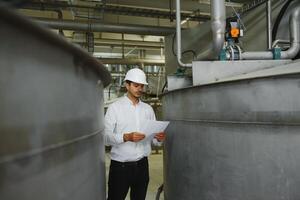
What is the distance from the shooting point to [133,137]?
6.12ft

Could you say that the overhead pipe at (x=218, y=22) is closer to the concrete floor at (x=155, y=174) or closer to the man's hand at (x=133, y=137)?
the man's hand at (x=133, y=137)

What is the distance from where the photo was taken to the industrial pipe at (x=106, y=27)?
3375 mm

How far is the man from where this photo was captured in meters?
1.97

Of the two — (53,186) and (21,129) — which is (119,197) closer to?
(53,186)

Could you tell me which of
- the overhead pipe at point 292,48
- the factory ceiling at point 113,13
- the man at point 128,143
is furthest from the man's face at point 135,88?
the factory ceiling at point 113,13

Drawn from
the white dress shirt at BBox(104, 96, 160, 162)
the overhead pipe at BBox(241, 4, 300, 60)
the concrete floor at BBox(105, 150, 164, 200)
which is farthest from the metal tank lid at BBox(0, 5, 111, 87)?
the concrete floor at BBox(105, 150, 164, 200)

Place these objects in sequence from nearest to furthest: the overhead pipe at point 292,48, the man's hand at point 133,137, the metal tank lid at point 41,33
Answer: the metal tank lid at point 41,33
the man's hand at point 133,137
the overhead pipe at point 292,48

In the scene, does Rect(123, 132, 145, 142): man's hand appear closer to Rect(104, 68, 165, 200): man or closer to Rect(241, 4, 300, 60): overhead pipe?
Rect(104, 68, 165, 200): man

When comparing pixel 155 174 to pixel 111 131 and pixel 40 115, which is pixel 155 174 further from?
pixel 40 115

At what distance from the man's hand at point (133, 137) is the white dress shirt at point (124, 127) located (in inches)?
1.3

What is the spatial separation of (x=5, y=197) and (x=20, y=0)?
358 millimetres

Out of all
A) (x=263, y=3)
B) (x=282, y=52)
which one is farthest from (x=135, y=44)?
(x=282, y=52)

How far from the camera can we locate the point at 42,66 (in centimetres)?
68

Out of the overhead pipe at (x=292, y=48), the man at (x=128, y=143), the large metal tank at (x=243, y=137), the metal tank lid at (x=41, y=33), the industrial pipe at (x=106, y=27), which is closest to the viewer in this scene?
the metal tank lid at (x=41, y=33)
